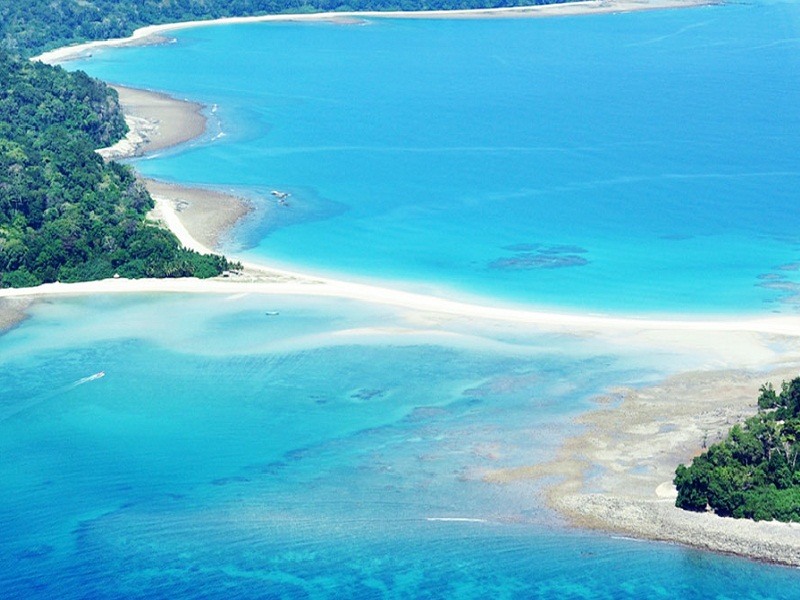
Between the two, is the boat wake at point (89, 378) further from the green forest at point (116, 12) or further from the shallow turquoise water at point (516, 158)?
the green forest at point (116, 12)

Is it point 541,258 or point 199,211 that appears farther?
point 199,211

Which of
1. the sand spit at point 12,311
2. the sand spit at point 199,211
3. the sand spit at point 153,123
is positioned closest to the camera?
the sand spit at point 12,311

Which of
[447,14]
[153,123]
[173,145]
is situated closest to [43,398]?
[173,145]

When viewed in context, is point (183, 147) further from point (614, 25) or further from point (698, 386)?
point (614, 25)

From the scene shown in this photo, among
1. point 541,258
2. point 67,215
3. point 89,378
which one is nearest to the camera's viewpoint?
point 89,378

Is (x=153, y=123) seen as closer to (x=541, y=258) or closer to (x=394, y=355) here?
(x=541, y=258)

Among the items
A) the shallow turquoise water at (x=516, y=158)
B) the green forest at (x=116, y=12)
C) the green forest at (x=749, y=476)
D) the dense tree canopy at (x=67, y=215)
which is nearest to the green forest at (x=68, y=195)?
the dense tree canopy at (x=67, y=215)

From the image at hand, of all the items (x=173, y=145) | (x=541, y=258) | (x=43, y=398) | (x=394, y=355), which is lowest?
(x=43, y=398)

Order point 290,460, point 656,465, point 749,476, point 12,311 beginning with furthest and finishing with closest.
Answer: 1. point 12,311
2. point 290,460
3. point 656,465
4. point 749,476
